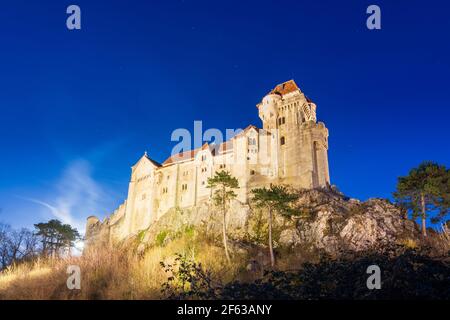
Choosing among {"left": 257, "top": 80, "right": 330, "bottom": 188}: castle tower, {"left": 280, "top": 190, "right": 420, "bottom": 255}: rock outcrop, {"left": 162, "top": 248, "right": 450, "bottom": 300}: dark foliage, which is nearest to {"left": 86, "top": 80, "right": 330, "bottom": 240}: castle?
{"left": 257, "top": 80, "right": 330, "bottom": 188}: castle tower

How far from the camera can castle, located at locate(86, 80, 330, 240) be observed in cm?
6288

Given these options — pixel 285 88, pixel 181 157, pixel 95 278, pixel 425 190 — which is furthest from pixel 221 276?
pixel 285 88

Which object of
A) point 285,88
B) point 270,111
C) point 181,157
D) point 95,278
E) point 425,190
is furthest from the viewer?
point 181,157

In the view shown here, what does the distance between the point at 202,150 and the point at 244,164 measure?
38.2 feet

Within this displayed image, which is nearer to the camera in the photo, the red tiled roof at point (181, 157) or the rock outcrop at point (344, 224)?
the rock outcrop at point (344, 224)

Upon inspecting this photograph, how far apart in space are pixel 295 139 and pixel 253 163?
30.5 ft

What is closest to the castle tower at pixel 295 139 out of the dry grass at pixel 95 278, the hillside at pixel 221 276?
the hillside at pixel 221 276

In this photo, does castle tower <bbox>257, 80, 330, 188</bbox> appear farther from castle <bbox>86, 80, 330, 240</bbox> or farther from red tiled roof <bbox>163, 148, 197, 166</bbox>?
red tiled roof <bbox>163, 148, 197, 166</bbox>

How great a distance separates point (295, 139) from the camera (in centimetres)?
6506

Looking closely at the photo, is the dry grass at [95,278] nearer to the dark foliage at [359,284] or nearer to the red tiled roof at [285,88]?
the dark foliage at [359,284]

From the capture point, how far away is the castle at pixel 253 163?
62875mm

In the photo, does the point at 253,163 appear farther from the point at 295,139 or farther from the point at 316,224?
the point at 316,224
